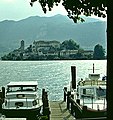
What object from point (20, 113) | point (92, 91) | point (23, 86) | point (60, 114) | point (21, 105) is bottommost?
point (60, 114)

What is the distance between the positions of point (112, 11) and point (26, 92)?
22718mm

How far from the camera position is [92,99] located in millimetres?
26938

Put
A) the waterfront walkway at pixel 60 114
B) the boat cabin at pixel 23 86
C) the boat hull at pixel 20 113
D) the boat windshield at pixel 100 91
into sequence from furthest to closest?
1. the boat cabin at pixel 23 86
2. the boat windshield at pixel 100 91
3. the boat hull at pixel 20 113
4. the waterfront walkway at pixel 60 114

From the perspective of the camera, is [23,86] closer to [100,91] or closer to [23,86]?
[23,86]

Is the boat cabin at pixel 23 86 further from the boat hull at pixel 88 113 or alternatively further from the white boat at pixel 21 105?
the boat hull at pixel 88 113

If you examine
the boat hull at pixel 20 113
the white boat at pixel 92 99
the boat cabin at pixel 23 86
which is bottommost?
the boat hull at pixel 20 113

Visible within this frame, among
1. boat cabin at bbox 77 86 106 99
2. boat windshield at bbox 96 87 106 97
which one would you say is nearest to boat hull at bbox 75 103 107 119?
boat cabin at bbox 77 86 106 99

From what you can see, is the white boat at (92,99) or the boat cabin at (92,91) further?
the boat cabin at (92,91)

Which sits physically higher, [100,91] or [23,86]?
[23,86]

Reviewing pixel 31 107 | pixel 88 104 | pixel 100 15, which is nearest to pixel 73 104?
pixel 88 104

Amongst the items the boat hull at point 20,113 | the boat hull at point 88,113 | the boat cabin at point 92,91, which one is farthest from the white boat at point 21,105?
the boat cabin at point 92,91

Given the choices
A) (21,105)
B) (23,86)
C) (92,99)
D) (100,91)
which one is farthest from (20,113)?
(100,91)

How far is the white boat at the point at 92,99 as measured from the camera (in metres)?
24.3

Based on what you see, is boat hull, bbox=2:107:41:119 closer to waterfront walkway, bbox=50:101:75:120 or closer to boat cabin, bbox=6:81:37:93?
waterfront walkway, bbox=50:101:75:120
